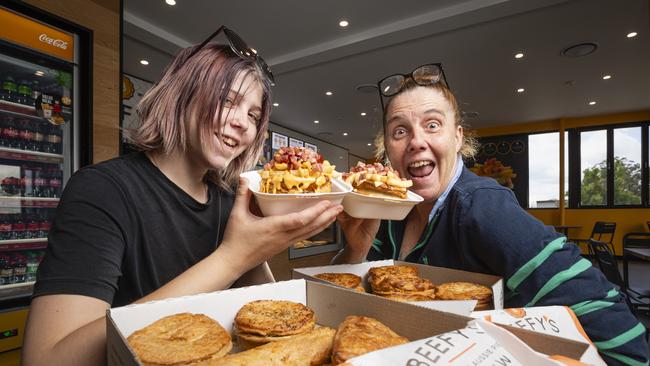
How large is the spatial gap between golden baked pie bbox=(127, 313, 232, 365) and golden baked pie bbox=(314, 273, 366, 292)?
1.47 feet

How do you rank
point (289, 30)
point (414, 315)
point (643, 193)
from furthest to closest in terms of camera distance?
point (643, 193), point (289, 30), point (414, 315)

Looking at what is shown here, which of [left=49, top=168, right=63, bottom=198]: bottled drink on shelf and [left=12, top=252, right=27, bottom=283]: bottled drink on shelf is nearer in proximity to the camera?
[left=12, top=252, right=27, bottom=283]: bottled drink on shelf

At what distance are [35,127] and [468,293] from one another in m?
3.78

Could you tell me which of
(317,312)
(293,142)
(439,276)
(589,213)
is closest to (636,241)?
(439,276)

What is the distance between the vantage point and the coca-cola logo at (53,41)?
9.12 ft

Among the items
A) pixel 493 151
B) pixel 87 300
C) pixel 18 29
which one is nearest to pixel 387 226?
pixel 87 300

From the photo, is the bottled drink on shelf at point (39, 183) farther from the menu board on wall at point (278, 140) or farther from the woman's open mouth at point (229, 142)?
the menu board on wall at point (278, 140)

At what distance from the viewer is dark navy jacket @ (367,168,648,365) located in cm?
83

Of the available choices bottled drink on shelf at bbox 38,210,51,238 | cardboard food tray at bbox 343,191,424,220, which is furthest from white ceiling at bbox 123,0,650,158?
cardboard food tray at bbox 343,191,424,220

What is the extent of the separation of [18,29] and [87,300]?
9.94ft

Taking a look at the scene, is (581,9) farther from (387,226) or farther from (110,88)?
(110,88)

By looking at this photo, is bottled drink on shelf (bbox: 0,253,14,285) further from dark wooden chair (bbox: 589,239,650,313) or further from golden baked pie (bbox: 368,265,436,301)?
dark wooden chair (bbox: 589,239,650,313)

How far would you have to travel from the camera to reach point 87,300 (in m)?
0.85

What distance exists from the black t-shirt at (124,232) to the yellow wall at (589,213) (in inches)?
513
